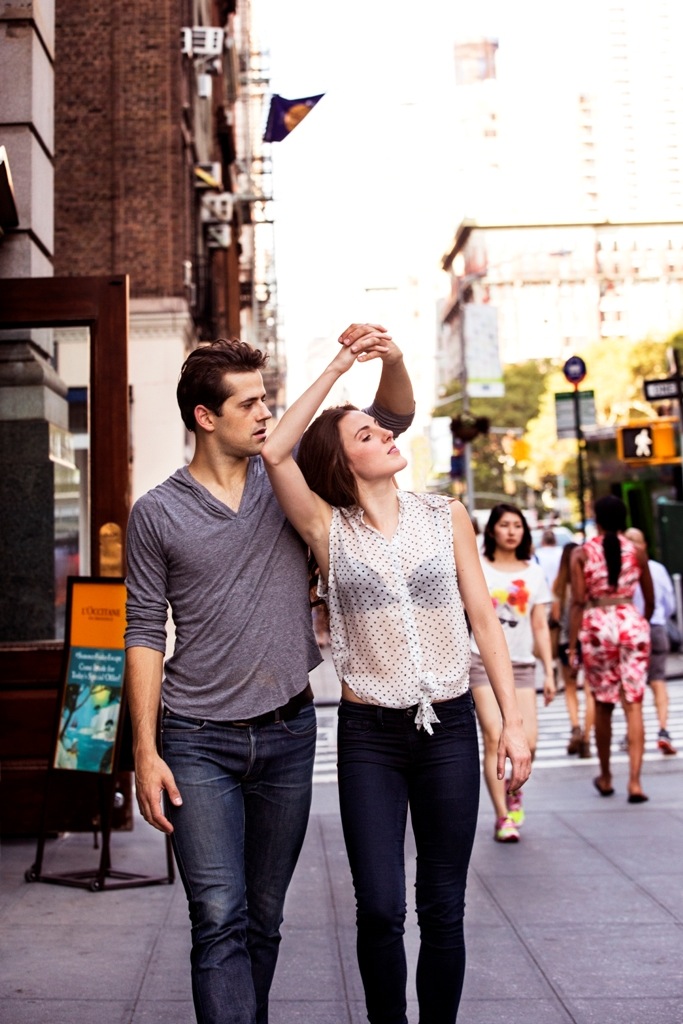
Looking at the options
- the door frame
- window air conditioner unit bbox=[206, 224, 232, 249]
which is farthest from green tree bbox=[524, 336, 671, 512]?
the door frame

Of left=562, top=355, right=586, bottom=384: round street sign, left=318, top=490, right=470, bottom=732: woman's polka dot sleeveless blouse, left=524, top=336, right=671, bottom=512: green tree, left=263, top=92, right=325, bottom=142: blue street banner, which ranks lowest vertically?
left=318, top=490, right=470, bottom=732: woman's polka dot sleeveless blouse

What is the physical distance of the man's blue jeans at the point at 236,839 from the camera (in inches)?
132

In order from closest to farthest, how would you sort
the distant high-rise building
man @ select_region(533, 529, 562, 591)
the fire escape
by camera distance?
man @ select_region(533, 529, 562, 591) → the fire escape → the distant high-rise building

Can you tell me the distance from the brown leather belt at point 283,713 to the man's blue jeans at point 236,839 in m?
0.01

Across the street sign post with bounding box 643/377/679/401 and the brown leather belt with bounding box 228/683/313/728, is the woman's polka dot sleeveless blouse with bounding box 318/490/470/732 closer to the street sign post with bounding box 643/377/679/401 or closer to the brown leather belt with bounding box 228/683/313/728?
the brown leather belt with bounding box 228/683/313/728

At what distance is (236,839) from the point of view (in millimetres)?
3516

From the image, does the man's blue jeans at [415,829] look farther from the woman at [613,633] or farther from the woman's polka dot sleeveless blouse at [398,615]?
the woman at [613,633]

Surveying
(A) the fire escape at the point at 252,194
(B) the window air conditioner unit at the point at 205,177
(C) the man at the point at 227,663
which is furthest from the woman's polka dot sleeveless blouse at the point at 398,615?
(A) the fire escape at the point at 252,194

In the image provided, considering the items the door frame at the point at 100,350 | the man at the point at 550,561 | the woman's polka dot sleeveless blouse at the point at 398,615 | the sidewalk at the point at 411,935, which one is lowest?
the sidewalk at the point at 411,935

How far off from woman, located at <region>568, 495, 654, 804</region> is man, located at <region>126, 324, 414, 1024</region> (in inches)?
216

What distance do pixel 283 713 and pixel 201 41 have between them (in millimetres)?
19315

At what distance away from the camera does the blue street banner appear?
2078 cm

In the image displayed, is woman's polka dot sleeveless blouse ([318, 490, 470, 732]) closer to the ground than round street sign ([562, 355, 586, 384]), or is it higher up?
closer to the ground

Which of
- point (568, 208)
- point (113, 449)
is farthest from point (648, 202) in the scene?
point (113, 449)
